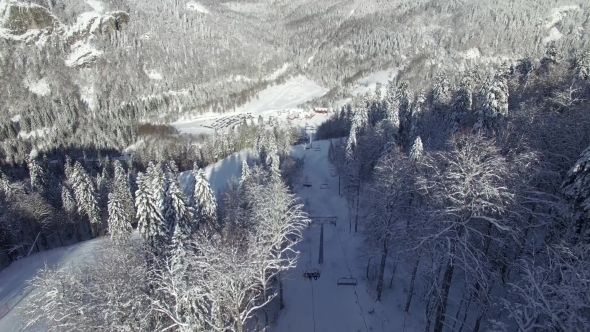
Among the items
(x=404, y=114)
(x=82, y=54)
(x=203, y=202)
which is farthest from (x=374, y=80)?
(x=203, y=202)

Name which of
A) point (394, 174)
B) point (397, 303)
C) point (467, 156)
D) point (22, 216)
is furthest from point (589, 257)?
point (22, 216)

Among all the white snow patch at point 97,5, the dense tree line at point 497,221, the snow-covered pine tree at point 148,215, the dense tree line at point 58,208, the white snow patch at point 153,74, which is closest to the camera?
the dense tree line at point 497,221

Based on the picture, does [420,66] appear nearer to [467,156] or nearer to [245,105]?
[245,105]

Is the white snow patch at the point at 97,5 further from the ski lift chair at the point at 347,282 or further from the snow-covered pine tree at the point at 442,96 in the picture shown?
the ski lift chair at the point at 347,282

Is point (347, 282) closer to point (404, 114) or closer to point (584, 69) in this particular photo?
point (404, 114)

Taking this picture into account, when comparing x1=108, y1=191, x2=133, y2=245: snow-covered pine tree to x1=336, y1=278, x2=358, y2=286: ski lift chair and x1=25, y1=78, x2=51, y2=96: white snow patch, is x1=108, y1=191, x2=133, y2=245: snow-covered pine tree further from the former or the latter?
x1=25, y1=78, x2=51, y2=96: white snow patch

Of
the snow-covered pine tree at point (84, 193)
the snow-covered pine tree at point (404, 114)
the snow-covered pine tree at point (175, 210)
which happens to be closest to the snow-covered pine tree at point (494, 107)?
the snow-covered pine tree at point (404, 114)
